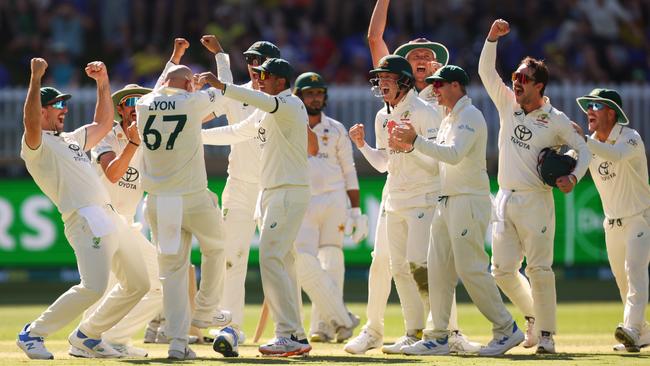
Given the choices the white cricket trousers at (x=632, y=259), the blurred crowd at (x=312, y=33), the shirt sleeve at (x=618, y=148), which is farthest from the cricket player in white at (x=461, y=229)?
the blurred crowd at (x=312, y=33)

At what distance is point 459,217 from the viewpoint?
11.6 meters

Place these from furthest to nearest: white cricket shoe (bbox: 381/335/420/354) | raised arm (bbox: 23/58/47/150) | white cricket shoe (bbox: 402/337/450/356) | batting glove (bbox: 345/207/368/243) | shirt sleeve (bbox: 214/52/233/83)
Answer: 1. batting glove (bbox: 345/207/368/243)
2. white cricket shoe (bbox: 381/335/420/354)
3. white cricket shoe (bbox: 402/337/450/356)
4. shirt sleeve (bbox: 214/52/233/83)
5. raised arm (bbox: 23/58/47/150)

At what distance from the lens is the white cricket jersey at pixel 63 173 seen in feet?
36.8

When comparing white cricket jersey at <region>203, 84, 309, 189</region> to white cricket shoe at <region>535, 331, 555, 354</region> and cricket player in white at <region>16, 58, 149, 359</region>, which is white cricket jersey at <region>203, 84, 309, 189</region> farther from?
white cricket shoe at <region>535, 331, 555, 354</region>

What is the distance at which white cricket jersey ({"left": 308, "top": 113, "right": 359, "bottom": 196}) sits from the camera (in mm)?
14258

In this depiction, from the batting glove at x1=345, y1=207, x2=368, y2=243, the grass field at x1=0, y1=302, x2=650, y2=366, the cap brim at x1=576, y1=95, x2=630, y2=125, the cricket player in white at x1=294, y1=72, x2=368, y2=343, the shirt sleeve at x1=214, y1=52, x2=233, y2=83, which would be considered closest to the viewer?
the grass field at x1=0, y1=302, x2=650, y2=366

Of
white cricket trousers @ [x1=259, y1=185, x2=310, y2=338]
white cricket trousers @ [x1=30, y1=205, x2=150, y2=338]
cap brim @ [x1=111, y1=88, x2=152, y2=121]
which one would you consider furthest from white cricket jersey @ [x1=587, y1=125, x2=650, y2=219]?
white cricket trousers @ [x1=30, y1=205, x2=150, y2=338]

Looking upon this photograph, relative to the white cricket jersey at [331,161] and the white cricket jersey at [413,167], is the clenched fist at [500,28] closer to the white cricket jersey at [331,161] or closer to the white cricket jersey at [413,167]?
the white cricket jersey at [413,167]

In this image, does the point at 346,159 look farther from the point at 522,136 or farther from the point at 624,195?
the point at 624,195

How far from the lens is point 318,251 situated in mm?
14297

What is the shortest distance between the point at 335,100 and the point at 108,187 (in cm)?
973

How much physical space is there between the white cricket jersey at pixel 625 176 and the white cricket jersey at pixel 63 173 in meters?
4.61

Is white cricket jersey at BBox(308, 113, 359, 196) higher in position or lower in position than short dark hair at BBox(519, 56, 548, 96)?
lower

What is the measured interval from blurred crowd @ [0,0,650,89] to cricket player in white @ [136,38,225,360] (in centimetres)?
1155
